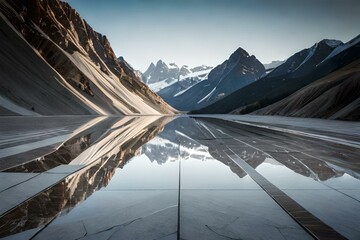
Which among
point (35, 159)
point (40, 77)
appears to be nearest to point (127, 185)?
point (35, 159)

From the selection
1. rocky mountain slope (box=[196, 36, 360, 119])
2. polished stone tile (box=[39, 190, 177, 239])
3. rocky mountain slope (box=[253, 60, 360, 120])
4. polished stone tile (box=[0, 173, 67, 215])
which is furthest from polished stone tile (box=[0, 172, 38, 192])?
rocky mountain slope (box=[196, 36, 360, 119])

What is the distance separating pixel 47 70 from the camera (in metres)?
64.9

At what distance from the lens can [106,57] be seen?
130250 mm

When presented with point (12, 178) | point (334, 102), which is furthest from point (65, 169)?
point (334, 102)

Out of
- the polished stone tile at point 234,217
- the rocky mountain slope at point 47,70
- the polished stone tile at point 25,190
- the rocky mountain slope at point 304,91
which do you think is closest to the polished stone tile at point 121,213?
the polished stone tile at point 234,217

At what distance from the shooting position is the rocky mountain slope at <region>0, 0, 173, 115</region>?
54.0 m

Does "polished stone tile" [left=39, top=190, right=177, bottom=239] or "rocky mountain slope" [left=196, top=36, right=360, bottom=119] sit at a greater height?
"rocky mountain slope" [left=196, top=36, right=360, bottom=119]

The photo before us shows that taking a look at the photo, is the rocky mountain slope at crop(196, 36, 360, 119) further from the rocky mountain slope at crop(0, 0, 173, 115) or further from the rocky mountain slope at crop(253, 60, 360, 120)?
the rocky mountain slope at crop(0, 0, 173, 115)

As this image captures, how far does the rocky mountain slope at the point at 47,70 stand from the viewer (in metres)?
54.0

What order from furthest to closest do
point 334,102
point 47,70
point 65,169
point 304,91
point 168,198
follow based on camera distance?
point 304,91
point 47,70
point 334,102
point 65,169
point 168,198

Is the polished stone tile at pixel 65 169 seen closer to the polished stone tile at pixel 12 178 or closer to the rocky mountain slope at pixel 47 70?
the polished stone tile at pixel 12 178

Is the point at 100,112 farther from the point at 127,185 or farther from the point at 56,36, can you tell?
the point at 127,185

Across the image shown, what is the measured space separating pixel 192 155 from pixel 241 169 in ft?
8.54

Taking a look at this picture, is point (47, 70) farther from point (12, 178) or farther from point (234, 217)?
point (234, 217)
